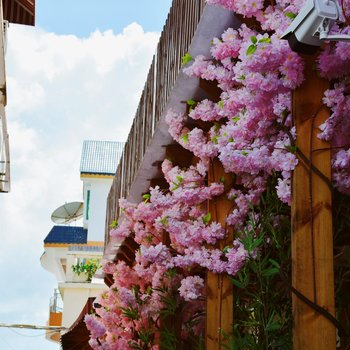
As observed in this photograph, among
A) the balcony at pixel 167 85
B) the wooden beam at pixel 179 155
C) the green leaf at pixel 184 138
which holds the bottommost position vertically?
the green leaf at pixel 184 138

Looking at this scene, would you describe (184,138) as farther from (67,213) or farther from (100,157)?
(100,157)

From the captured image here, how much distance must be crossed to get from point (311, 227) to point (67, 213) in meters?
33.5

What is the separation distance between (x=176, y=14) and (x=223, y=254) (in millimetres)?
2974

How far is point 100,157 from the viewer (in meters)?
39.3

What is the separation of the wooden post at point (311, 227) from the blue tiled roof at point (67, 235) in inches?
1195

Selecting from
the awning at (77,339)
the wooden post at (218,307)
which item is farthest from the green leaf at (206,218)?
the awning at (77,339)

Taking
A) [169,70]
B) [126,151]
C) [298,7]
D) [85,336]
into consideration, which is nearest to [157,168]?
[169,70]

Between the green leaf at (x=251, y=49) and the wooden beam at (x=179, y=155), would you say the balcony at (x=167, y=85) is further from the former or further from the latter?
the green leaf at (x=251, y=49)

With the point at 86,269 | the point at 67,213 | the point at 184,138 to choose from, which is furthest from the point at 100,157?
the point at 184,138

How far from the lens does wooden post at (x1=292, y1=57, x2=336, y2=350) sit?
4.41 metres

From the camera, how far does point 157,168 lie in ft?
32.3

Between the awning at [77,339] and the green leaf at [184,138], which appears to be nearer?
the green leaf at [184,138]

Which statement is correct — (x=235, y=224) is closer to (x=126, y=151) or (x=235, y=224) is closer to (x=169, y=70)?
(x=169, y=70)

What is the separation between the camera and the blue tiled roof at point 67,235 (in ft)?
115
